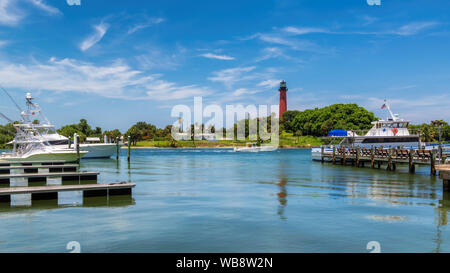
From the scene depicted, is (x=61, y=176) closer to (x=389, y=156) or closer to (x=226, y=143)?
(x=389, y=156)

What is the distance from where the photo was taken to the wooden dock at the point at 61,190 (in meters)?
18.4

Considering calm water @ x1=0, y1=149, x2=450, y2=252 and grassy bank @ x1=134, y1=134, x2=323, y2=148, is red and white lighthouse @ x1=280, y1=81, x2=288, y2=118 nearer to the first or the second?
grassy bank @ x1=134, y1=134, x2=323, y2=148

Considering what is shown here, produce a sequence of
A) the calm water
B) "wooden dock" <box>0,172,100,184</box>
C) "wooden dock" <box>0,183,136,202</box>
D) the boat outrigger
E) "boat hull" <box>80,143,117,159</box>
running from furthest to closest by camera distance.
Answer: "boat hull" <box>80,143,117,159</box>, the boat outrigger, "wooden dock" <box>0,172,100,184</box>, "wooden dock" <box>0,183,136,202</box>, the calm water

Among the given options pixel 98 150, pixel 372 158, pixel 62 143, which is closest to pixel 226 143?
pixel 98 150

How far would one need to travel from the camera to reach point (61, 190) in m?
18.7

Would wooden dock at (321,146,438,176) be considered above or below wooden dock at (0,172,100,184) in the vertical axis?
above

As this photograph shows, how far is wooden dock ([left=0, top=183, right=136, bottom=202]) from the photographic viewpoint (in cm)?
1844

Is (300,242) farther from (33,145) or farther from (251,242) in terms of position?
(33,145)

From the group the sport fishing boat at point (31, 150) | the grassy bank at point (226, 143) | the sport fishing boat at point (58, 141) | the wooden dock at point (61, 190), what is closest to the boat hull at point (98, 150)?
the sport fishing boat at point (58, 141)

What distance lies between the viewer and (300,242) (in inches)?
457

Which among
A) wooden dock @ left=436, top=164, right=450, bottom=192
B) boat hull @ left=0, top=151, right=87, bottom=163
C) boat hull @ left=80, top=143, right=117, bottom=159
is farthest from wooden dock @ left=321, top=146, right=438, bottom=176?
boat hull @ left=80, top=143, right=117, bottom=159
